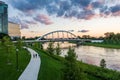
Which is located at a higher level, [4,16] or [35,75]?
[4,16]

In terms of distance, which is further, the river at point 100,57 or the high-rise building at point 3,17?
the high-rise building at point 3,17

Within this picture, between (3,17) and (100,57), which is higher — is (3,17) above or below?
above

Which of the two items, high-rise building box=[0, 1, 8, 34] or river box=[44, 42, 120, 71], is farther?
high-rise building box=[0, 1, 8, 34]

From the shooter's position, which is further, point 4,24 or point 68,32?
point 68,32

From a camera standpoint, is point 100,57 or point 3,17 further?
point 3,17

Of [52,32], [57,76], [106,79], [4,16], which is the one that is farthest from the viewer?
[52,32]

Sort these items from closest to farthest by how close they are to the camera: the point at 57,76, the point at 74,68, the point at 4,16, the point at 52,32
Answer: the point at 74,68 → the point at 57,76 → the point at 4,16 → the point at 52,32

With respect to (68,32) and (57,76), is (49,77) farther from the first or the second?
(68,32)

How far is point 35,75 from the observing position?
2903 centimetres

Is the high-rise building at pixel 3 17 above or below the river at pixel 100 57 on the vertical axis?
above

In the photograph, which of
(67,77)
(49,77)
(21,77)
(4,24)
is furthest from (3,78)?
(4,24)

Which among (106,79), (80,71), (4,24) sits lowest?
(106,79)

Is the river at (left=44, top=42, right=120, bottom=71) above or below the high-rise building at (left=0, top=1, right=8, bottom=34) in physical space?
below

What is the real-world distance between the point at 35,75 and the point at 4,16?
431 ft
